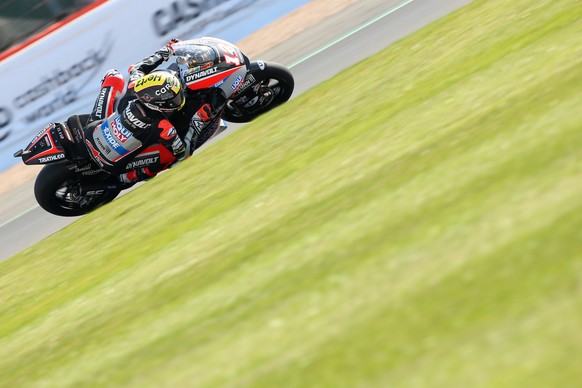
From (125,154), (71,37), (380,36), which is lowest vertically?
(380,36)

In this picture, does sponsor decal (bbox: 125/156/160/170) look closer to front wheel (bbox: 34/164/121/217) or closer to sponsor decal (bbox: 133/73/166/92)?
front wheel (bbox: 34/164/121/217)

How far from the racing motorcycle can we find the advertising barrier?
4.44 metres

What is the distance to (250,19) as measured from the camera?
51.8 ft

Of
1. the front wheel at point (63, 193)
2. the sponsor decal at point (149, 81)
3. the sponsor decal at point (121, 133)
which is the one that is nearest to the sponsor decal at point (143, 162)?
the sponsor decal at point (121, 133)

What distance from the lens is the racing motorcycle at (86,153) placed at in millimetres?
10109

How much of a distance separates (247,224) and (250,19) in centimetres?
927

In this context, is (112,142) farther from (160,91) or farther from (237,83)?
(237,83)

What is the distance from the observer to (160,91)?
385 inches

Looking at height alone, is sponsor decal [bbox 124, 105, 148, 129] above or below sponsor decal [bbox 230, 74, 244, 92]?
above

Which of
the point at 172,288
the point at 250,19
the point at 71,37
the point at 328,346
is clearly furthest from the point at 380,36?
the point at 328,346

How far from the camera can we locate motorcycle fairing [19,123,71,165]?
393 inches

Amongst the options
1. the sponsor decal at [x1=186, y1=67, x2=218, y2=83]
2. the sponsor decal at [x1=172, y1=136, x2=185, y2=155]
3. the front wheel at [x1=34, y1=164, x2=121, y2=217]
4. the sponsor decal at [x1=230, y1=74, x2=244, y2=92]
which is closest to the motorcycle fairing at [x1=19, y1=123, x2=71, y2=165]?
the front wheel at [x1=34, y1=164, x2=121, y2=217]

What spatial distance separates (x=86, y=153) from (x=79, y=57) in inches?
200

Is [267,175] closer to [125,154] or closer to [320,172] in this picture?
[320,172]
